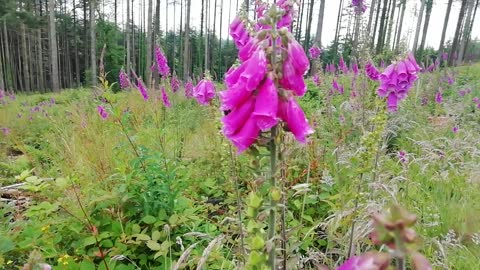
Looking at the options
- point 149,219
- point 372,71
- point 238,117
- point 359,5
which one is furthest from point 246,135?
point 359,5

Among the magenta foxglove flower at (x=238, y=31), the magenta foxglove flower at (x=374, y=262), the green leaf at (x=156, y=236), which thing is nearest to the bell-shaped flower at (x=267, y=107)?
the magenta foxglove flower at (x=374, y=262)

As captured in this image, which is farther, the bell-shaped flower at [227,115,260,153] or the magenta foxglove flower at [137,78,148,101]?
the magenta foxglove flower at [137,78,148,101]

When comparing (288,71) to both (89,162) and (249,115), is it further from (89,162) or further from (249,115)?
(89,162)

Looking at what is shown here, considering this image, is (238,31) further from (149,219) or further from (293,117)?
(149,219)

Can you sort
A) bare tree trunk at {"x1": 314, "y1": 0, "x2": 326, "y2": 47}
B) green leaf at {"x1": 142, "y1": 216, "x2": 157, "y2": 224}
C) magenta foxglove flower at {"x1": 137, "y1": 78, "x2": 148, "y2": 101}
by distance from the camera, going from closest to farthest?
green leaf at {"x1": 142, "y1": 216, "x2": 157, "y2": 224} → magenta foxglove flower at {"x1": 137, "y1": 78, "x2": 148, "y2": 101} → bare tree trunk at {"x1": 314, "y1": 0, "x2": 326, "y2": 47}

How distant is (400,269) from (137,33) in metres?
52.4

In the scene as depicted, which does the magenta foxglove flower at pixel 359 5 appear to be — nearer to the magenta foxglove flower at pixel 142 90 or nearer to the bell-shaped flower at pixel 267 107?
the magenta foxglove flower at pixel 142 90

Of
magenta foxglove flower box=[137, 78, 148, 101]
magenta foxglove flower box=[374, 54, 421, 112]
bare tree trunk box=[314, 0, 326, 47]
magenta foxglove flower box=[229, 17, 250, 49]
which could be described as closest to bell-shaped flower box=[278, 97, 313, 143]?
magenta foxglove flower box=[229, 17, 250, 49]

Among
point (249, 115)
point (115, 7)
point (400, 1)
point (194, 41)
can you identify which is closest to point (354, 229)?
point (249, 115)

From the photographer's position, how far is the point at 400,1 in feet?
102

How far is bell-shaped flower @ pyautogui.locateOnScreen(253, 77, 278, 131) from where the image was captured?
931mm

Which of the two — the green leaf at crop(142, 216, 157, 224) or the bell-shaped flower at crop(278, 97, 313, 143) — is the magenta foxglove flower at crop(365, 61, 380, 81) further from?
the bell-shaped flower at crop(278, 97, 313, 143)

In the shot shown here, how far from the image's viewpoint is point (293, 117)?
0.98m

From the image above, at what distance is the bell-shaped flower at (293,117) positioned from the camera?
96cm
